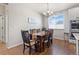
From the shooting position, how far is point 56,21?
82.9 inches

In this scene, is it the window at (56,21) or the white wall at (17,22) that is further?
the window at (56,21)

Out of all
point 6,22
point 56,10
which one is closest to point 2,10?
point 6,22

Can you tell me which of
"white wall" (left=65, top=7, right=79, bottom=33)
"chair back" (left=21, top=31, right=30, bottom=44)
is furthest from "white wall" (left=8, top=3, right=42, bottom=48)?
"white wall" (left=65, top=7, right=79, bottom=33)

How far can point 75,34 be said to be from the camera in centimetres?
198

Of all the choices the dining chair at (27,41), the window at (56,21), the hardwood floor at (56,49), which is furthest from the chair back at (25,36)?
the window at (56,21)

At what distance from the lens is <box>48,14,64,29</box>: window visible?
2.09 metres

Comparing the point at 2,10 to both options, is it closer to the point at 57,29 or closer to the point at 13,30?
the point at 13,30

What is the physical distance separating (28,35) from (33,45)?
269mm

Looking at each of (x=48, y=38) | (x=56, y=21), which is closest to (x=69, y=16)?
(x=56, y=21)

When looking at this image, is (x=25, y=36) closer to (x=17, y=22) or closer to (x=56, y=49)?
(x=17, y=22)

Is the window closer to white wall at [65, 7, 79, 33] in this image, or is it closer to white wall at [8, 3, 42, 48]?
white wall at [65, 7, 79, 33]

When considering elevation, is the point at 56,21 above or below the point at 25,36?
above

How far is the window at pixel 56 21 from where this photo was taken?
209 cm

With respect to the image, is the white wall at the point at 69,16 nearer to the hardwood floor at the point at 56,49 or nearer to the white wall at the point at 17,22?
the hardwood floor at the point at 56,49
